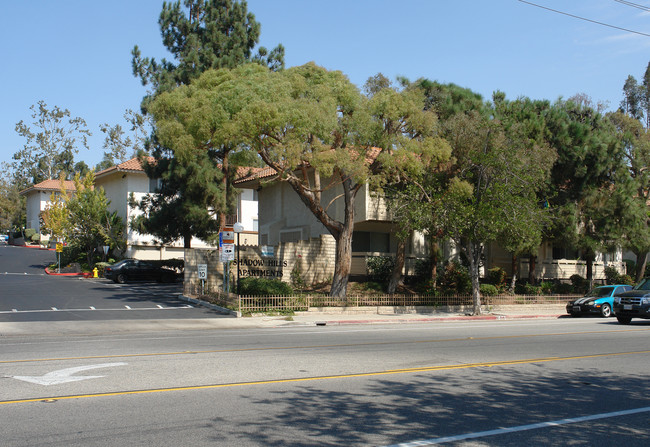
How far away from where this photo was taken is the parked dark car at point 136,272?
38.2 metres

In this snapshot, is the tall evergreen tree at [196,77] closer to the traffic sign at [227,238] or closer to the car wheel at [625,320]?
the traffic sign at [227,238]

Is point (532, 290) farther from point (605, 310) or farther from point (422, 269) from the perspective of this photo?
point (422, 269)

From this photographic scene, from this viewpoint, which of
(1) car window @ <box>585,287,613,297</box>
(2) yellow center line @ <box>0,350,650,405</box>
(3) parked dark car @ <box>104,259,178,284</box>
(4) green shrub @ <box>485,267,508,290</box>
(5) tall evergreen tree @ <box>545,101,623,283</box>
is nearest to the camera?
(2) yellow center line @ <box>0,350,650,405</box>

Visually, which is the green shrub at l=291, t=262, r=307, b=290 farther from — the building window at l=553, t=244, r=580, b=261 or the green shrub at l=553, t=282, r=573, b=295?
the building window at l=553, t=244, r=580, b=261

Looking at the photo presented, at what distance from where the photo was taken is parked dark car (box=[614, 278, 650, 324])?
22281 mm

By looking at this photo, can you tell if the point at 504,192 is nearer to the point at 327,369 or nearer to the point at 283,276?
the point at 283,276

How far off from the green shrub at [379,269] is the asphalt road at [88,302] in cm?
1044

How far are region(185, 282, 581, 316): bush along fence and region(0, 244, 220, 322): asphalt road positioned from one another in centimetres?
98

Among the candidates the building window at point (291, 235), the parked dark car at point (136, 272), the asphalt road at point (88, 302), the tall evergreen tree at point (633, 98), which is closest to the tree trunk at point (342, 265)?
the asphalt road at point (88, 302)

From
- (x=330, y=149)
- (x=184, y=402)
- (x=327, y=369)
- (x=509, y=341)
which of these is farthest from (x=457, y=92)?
(x=184, y=402)

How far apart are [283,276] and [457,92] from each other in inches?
502

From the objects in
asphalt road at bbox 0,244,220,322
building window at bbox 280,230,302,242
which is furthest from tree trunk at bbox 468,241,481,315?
building window at bbox 280,230,302,242

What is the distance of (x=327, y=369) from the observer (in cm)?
1076

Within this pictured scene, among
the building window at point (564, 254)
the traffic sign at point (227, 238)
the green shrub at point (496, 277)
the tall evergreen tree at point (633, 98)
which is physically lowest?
the green shrub at point (496, 277)
